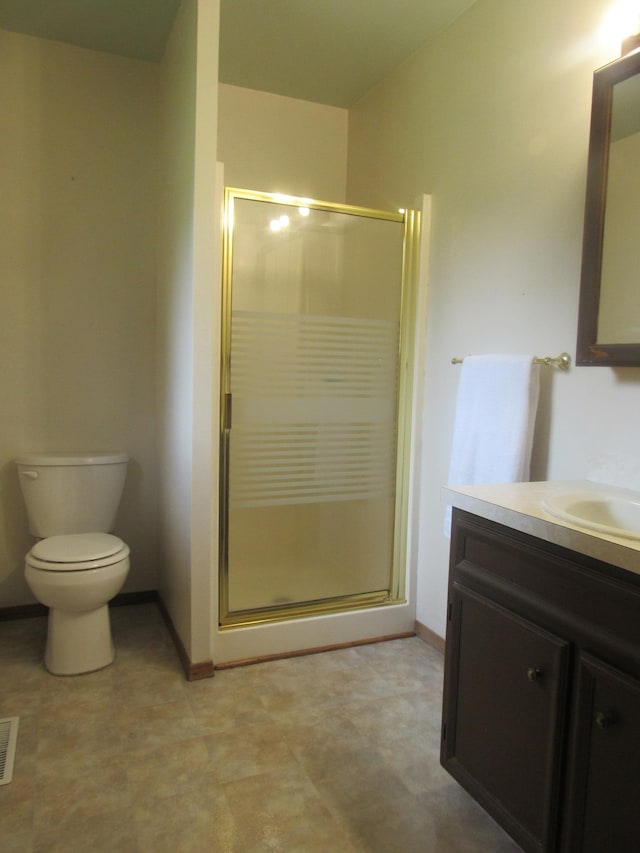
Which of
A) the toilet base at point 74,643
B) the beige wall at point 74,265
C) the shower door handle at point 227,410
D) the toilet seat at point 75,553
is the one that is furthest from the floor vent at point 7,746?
the shower door handle at point 227,410

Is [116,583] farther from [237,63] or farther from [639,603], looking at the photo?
[237,63]

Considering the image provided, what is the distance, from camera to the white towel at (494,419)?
1.79m

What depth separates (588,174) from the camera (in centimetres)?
159

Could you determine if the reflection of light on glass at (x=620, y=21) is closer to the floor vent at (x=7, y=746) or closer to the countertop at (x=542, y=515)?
the countertop at (x=542, y=515)

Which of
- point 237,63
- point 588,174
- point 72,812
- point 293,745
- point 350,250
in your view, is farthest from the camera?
point 237,63

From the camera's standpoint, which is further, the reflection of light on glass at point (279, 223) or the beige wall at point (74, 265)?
the beige wall at point (74, 265)

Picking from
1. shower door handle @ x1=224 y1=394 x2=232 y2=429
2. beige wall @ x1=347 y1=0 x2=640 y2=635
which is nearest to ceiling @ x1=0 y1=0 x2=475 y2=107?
beige wall @ x1=347 y1=0 x2=640 y2=635

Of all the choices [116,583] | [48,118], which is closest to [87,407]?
[116,583]

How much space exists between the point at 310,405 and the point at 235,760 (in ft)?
4.20

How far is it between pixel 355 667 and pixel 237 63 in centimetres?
266

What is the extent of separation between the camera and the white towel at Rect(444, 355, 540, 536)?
70.5 inches

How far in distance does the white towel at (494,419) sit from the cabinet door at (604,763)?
78 cm

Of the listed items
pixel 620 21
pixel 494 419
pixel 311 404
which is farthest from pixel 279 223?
pixel 620 21

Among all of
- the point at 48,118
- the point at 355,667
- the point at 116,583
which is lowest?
the point at 355,667
